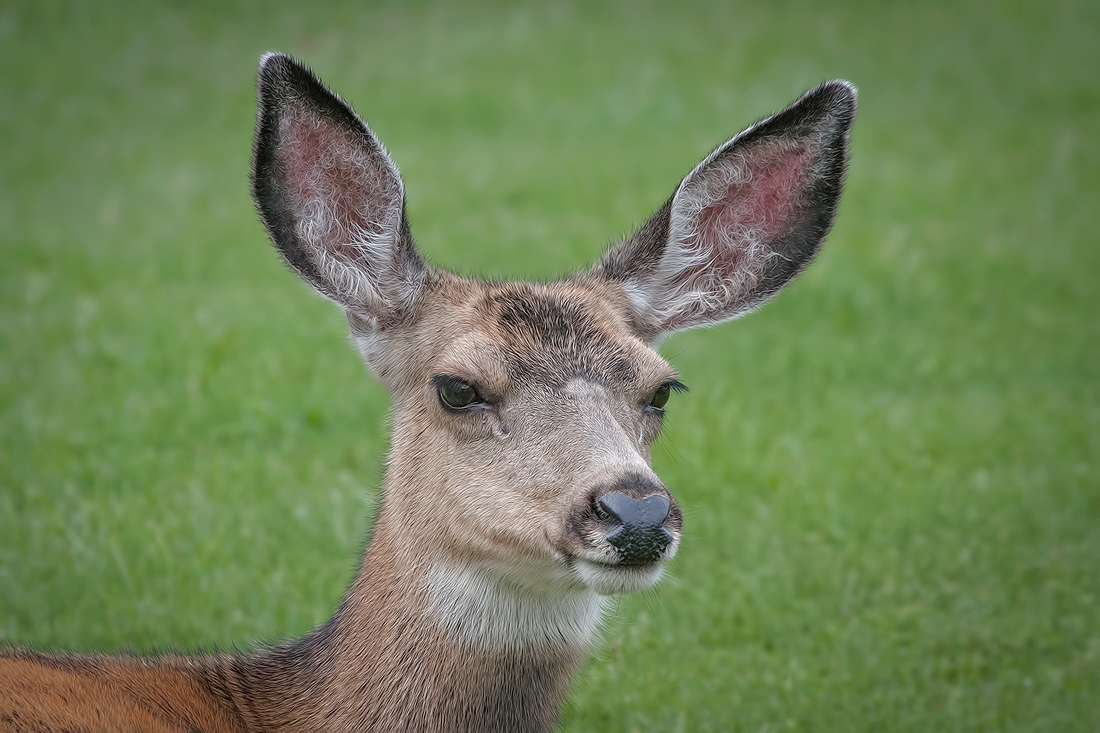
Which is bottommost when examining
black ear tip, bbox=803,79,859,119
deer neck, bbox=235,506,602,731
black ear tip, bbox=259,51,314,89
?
deer neck, bbox=235,506,602,731

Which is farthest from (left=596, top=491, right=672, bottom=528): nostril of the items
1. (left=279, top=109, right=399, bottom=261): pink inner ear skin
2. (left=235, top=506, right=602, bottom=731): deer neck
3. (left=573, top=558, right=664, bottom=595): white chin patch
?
(left=279, top=109, right=399, bottom=261): pink inner ear skin

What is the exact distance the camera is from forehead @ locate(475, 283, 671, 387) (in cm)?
439

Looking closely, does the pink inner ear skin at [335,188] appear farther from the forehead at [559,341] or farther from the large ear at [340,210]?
the forehead at [559,341]

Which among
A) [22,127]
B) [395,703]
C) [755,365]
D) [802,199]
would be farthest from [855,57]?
[395,703]

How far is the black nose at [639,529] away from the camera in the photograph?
A: 12.3 feet

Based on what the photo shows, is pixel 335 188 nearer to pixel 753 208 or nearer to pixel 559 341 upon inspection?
pixel 559 341

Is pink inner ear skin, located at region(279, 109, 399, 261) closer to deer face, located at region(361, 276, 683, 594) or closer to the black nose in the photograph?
deer face, located at region(361, 276, 683, 594)

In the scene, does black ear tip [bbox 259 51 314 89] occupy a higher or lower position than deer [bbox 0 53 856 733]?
higher

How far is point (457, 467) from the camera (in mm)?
4379

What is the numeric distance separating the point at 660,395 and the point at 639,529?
0.89m

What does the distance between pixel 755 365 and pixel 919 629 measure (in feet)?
11.0

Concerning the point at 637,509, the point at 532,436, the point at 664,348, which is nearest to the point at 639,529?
the point at 637,509

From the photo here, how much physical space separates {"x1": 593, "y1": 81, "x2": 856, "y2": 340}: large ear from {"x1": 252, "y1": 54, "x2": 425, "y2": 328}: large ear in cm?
81

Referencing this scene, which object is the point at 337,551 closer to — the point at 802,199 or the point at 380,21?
the point at 802,199
